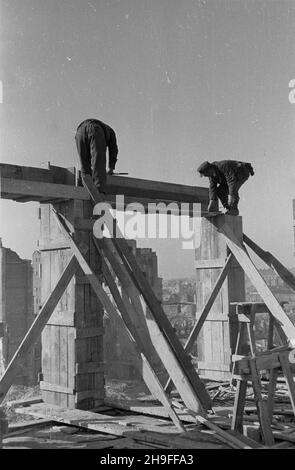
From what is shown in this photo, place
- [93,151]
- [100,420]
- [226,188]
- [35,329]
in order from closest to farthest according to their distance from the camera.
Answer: [35,329]
[100,420]
[93,151]
[226,188]

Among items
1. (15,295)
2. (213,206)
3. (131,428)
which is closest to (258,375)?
(131,428)

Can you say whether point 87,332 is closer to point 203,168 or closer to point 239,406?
point 239,406

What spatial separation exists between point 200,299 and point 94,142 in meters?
3.99

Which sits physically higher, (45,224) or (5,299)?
(45,224)

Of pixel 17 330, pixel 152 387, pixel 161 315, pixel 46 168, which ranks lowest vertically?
pixel 17 330

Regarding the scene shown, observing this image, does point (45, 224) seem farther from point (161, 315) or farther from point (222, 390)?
point (222, 390)

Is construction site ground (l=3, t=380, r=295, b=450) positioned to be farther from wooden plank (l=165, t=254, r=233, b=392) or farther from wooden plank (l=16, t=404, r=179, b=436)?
wooden plank (l=165, t=254, r=233, b=392)

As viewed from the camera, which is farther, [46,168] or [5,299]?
[5,299]

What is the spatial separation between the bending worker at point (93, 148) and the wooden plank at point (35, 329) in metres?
1.47

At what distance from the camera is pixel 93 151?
324 inches

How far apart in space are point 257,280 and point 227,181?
2632 millimetres

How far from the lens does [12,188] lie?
23.4 ft

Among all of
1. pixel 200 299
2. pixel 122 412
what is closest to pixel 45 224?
pixel 122 412

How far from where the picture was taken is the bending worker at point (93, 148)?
8156 mm
